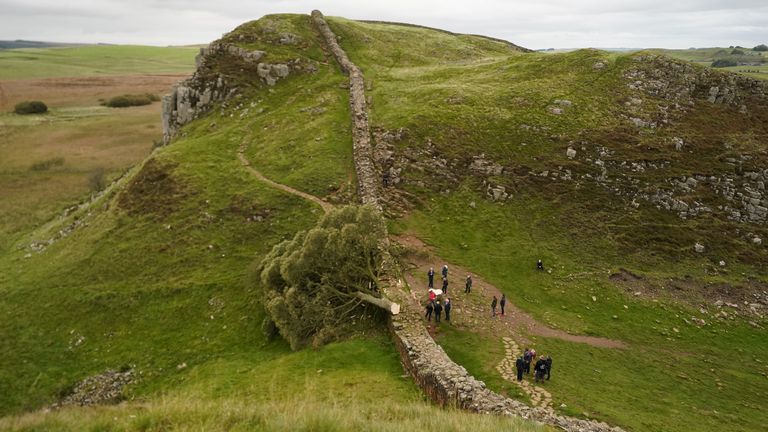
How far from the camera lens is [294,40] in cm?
7662

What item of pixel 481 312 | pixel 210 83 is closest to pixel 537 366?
pixel 481 312

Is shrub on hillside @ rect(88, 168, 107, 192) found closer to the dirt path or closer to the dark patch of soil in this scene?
the dark patch of soil

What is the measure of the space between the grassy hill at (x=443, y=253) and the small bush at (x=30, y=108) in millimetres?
94429

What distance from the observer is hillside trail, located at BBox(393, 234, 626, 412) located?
26219 millimetres

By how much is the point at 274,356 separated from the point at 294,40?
195 ft

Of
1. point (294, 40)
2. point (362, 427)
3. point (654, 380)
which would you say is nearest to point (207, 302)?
point (362, 427)

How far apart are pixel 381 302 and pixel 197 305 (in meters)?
16.4

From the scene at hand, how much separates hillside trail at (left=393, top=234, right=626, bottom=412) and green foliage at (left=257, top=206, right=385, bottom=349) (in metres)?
4.24

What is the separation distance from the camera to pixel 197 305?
37312mm

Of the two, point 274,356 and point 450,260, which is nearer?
point 274,356

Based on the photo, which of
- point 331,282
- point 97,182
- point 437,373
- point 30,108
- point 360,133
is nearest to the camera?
point 437,373

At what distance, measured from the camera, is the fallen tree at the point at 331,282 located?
29.5 m

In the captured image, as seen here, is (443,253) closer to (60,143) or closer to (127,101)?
(60,143)

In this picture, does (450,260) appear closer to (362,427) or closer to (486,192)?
Answer: (486,192)
